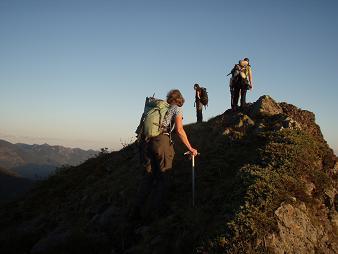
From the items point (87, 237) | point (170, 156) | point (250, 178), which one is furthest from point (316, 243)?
point (87, 237)

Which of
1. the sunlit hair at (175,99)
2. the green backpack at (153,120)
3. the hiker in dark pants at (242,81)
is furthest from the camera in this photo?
the hiker in dark pants at (242,81)

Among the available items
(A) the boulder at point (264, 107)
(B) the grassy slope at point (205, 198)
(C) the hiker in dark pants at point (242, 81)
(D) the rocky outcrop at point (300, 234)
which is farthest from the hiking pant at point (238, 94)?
(D) the rocky outcrop at point (300, 234)

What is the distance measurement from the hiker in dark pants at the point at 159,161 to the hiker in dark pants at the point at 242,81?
7431mm

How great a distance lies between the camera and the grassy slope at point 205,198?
8016mm

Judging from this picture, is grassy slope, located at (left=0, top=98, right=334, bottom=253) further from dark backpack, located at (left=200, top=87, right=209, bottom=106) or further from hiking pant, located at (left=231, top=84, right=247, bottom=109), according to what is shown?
dark backpack, located at (left=200, top=87, right=209, bottom=106)

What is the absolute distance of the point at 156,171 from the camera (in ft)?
32.1

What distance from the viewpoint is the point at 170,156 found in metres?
9.73

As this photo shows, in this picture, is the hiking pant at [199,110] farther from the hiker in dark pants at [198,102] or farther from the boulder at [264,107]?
the boulder at [264,107]

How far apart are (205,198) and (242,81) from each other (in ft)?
27.0

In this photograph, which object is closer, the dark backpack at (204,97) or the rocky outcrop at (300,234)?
the rocky outcrop at (300,234)

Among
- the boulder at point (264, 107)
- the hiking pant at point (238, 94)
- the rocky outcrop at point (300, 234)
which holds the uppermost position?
the hiking pant at point (238, 94)

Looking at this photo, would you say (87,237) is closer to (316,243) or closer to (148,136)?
(148,136)

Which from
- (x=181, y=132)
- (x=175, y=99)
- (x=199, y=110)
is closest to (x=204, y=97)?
(x=199, y=110)

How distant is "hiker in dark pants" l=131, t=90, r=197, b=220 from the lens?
9.53 meters
